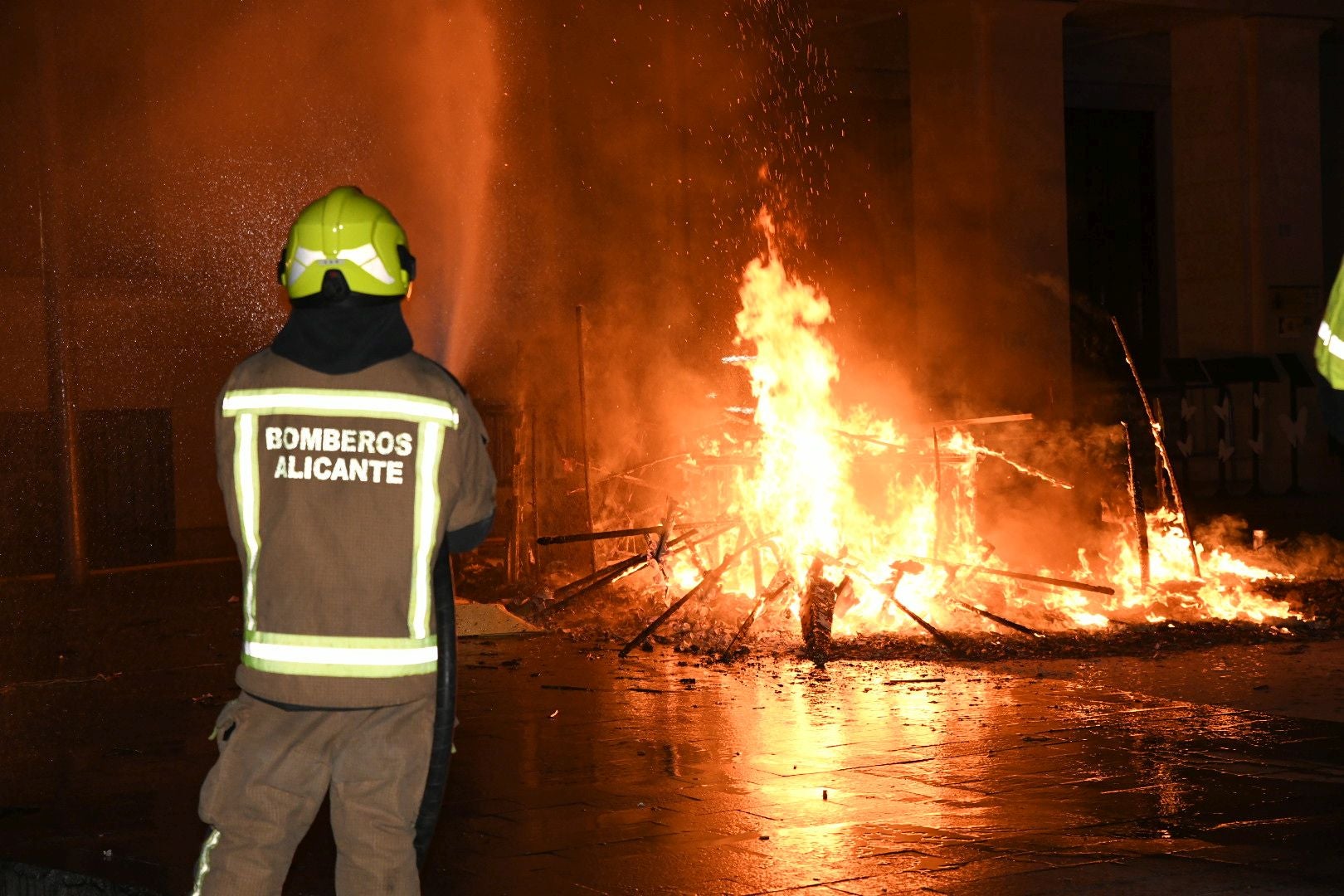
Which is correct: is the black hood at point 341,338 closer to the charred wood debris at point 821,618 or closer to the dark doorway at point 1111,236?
the charred wood debris at point 821,618

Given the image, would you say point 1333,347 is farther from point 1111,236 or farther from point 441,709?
point 1111,236

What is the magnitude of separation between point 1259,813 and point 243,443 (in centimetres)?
360

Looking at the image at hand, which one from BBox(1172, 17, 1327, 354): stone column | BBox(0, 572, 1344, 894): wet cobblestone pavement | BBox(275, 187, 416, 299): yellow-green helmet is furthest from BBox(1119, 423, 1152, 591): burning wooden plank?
BBox(1172, 17, 1327, 354): stone column

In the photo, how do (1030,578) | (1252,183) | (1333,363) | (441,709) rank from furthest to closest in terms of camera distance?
(1252,183) < (1030,578) < (441,709) < (1333,363)

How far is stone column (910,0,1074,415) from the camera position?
1870cm

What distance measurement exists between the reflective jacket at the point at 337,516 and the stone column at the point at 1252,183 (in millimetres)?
19271

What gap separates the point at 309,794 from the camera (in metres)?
3.41

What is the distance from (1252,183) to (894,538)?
40.9 ft

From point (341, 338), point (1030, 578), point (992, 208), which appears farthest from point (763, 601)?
point (992, 208)

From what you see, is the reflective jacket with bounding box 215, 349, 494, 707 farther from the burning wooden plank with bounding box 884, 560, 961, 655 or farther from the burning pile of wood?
the burning wooden plank with bounding box 884, 560, 961, 655

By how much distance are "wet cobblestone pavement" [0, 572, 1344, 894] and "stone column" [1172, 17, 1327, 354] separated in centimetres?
1287

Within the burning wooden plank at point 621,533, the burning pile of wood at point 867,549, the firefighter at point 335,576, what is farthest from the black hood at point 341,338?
the burning wooden plank at point 621,533

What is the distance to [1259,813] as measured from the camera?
17.8ft

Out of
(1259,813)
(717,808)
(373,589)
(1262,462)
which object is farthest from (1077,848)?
(1262,462)
